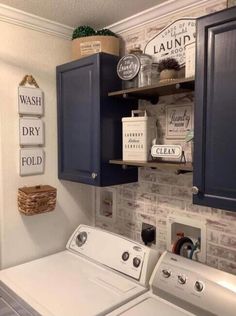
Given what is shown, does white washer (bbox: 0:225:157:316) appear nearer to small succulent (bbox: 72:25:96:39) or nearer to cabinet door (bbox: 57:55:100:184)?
cabinet door (bbox: 57:55:100:184)

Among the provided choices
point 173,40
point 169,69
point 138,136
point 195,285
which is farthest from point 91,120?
point 195,285

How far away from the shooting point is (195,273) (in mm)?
1278

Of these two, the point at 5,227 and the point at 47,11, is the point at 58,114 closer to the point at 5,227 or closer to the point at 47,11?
the point at 47,11

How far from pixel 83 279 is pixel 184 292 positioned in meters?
0.55

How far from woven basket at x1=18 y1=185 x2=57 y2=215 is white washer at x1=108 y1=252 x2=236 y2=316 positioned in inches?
28.5

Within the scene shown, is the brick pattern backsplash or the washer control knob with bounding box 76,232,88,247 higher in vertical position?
the brick pattern backsplash

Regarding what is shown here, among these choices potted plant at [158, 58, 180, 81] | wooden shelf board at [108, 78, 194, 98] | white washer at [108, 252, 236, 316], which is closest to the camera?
white washer at [108, 252, 236, 316]

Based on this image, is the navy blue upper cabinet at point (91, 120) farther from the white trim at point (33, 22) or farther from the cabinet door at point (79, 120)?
the white trim at point (33, 22)

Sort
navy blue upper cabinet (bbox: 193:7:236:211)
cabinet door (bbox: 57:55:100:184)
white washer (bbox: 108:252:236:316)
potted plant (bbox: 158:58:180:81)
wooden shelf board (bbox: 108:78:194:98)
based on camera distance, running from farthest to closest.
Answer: cabinet door (bbox: 57:55:100:184) < potted plant (bbox: 158:58:180:81) < wooden shelf board (bbox: 108:78:194:98) < white washer (bbox: 108:252:236:316) < navy blue upper cabinet (bbox: 193:7:236:211)

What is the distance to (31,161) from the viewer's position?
5.79ft

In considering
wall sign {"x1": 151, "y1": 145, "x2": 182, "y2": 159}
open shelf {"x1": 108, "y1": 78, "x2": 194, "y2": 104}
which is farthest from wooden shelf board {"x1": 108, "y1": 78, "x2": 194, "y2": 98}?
wall sign {"x1": 151, "y1": 145, "x2": 182, "y2": 159}

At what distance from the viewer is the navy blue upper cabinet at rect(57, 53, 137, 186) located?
158cm

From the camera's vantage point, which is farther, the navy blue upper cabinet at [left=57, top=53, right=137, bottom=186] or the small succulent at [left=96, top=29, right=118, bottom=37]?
the small succulent at [left=96, top=29, right=118, bottom=37]

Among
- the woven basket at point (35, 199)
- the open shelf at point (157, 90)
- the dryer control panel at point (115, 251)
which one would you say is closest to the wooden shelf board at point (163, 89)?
the open shelf at point (157, 90)
